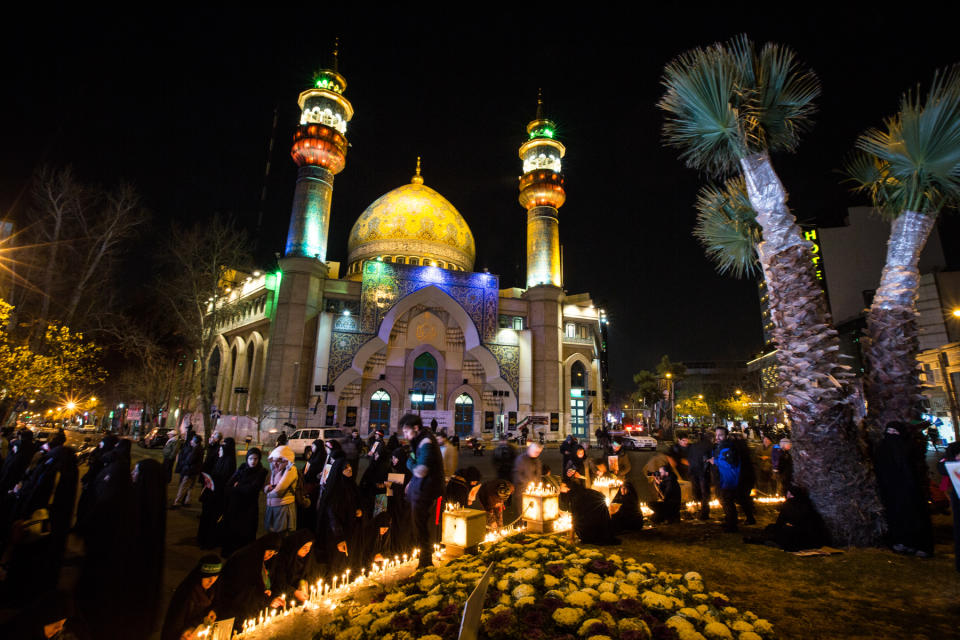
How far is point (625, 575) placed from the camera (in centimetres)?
366

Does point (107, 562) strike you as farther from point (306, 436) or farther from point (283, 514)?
point (306, 436)

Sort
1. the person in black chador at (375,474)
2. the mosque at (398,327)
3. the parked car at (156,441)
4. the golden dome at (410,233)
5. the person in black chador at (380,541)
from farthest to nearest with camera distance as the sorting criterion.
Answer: the golden dome at (410,233), the mosque at (398,327), the parked car at (156,441), the person in black chador at (375,474), the person in black chador at (380,541)

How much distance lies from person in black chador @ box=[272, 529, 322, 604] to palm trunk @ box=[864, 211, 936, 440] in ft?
25.2

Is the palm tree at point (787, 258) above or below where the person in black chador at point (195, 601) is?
above

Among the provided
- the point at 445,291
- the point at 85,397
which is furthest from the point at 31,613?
the point at 85,397

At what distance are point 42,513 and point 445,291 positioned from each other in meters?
23.3

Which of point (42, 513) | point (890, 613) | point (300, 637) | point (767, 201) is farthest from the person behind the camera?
point (767, 201)

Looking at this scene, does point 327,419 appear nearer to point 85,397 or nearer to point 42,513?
point 42,513

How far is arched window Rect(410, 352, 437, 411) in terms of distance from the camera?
91.2 ft

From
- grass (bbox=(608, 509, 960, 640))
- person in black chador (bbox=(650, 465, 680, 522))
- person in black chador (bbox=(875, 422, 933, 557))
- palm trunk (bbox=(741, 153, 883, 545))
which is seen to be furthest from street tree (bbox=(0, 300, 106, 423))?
person in black chador (bbox=(875, 422, 933, 557))

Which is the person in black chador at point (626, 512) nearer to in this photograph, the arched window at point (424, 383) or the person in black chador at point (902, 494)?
the person in black chador at point (902, 494)

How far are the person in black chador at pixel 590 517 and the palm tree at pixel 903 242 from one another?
14.2 feet

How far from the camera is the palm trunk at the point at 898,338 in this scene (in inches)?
258

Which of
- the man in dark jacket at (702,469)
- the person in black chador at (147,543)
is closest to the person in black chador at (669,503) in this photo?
the man in dark jacket at (702,469)
